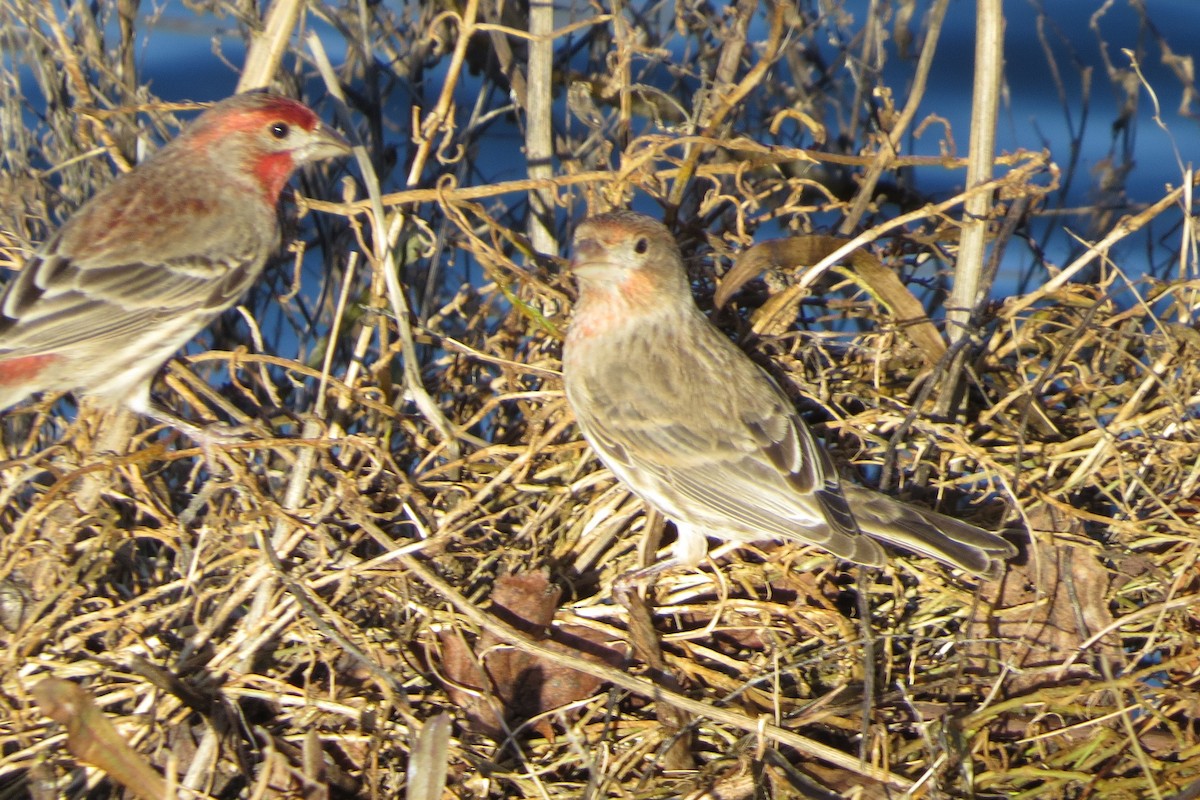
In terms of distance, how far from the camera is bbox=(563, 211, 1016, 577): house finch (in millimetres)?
3902

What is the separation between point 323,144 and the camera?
4445 mm

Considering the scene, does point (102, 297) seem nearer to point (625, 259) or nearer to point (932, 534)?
point (625, 259)

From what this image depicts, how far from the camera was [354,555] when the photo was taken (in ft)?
13.1

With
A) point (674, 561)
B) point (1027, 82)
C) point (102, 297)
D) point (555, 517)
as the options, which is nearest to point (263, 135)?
point (102, 297)

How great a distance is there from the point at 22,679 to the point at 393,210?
1666mm

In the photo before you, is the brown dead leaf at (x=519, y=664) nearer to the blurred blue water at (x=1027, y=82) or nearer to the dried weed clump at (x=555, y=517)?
the dried weed clump at (x=555, y=517)

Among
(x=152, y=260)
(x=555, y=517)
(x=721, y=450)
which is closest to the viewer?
(x=555, y=517)

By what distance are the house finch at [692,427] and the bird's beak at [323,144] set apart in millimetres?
845

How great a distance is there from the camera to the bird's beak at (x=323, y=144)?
4383 mm

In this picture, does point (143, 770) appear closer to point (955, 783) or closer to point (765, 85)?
point (955, 783)

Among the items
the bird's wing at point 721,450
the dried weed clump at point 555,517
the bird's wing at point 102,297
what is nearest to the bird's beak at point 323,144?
the dried weed clump at point 555,517

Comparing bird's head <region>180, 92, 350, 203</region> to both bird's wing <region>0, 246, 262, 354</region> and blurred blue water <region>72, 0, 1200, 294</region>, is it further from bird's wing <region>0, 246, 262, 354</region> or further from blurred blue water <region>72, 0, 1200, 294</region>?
blurred blue water <region>72, 0, 1200, 294</region>

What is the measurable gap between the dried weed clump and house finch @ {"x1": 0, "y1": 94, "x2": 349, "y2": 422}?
135 mm

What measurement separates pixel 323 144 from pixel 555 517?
1426 mm
